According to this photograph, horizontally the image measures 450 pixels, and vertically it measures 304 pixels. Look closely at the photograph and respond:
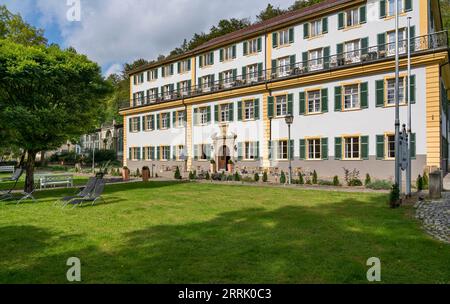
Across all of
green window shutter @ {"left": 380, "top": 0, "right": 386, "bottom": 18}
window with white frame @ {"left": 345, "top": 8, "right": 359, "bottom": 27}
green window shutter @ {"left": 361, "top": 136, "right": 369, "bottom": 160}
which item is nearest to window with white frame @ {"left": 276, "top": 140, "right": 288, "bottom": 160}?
green window shutter @ {"left": 361, "top": 136, "right": 369, "bottom": 160}

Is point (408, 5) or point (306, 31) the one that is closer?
point (408, 5)

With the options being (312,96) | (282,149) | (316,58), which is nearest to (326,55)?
(316,58)

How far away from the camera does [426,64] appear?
22391mm

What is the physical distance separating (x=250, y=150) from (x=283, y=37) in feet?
34.8

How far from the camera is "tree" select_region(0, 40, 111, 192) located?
1482cm

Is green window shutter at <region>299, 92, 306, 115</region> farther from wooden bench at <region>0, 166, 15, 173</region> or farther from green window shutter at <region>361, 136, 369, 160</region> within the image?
wooden bench at <region>0, 166, 15, 173</region>

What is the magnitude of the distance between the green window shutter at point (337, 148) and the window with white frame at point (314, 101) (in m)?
2.87

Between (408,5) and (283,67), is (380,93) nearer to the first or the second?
(408,5)

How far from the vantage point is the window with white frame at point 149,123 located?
42.3 metres

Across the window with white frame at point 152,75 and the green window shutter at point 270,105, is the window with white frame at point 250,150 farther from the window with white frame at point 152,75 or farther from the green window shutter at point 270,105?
the window with white frame at point 152,75

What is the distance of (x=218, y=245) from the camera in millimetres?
6930

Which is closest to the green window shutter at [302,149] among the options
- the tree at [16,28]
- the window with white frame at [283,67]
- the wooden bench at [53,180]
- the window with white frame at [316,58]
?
the window with white frame at [316,58]

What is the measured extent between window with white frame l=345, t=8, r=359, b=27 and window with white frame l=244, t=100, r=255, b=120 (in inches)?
395

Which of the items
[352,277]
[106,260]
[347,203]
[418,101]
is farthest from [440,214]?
[418,101]
